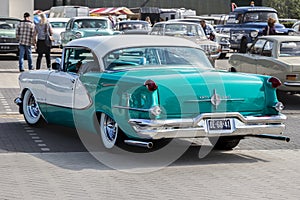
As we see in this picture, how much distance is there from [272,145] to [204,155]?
1.43 meters

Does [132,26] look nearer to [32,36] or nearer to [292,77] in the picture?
[32,36]

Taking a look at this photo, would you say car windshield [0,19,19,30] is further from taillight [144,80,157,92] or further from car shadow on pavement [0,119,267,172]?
taillight [144,80,157,92]

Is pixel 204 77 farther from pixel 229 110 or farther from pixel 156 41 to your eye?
pixel 156 41

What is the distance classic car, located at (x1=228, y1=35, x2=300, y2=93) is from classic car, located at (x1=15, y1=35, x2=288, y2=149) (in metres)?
4.89

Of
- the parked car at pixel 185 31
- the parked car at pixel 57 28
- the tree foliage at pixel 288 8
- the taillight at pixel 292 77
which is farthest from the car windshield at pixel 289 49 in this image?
the tree foliage at pixel 288 8

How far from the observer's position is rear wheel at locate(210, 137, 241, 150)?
9.56 meters

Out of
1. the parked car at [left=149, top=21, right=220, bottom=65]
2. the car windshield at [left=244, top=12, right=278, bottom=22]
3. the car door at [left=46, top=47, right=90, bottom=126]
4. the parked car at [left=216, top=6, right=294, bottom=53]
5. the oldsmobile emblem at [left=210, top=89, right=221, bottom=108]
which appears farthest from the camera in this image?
the car windshield at [left=244, top=12, right=278, bottom=22]

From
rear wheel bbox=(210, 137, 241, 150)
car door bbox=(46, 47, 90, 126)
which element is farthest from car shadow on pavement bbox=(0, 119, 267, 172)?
car door bbox=(46, 47, 90, 126)

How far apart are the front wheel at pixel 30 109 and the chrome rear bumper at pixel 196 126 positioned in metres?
3.27

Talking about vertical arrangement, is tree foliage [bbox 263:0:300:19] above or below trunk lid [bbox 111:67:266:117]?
below

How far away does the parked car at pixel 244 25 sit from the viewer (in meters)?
29.1

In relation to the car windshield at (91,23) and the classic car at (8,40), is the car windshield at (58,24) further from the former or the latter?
the classic car at (8,40)

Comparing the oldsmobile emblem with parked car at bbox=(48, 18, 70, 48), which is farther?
parked car at bbox=(48, 18, 70, 48)

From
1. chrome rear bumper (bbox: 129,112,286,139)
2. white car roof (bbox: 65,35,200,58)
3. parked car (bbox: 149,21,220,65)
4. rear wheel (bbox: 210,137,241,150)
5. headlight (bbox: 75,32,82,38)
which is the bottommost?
headlight (bbox: 75,32,82,38)
